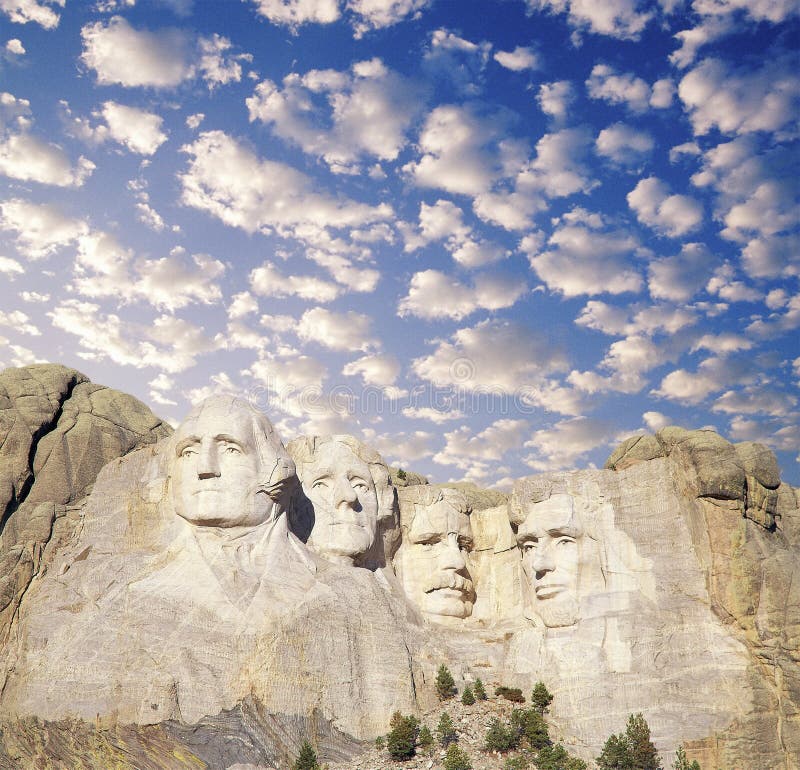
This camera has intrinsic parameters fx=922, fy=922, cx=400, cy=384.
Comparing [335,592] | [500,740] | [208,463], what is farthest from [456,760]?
[208,463]

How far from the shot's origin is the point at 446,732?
21.2m

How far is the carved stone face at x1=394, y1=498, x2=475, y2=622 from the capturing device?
2716 cm

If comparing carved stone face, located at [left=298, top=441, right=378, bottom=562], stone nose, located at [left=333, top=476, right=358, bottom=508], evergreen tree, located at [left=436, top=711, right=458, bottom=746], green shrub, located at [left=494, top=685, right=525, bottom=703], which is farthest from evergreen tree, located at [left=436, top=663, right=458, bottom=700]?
stone nose, located at [left=333, top=476, right=358, bottom=508]

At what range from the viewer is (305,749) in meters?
19.8

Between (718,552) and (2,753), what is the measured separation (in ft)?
56.6

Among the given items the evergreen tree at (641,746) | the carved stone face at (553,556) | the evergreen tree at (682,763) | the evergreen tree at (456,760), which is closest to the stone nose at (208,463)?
the carved stone face at (553,556)

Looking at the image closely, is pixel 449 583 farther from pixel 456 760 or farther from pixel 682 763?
pixel 682 763

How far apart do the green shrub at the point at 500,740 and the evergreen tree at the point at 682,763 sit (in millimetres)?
3676

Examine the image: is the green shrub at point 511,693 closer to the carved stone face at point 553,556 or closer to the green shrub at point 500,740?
the green shrub at point 500,740

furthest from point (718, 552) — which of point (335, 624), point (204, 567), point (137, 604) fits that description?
point (137, 604)

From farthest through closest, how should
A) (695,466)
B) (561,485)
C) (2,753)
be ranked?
(561,485) < (695,466) < (2,753)

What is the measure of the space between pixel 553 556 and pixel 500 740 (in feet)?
18.5

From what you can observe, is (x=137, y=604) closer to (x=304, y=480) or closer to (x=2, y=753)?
(x=2, y=753)

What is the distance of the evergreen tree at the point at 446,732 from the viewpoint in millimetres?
21172
